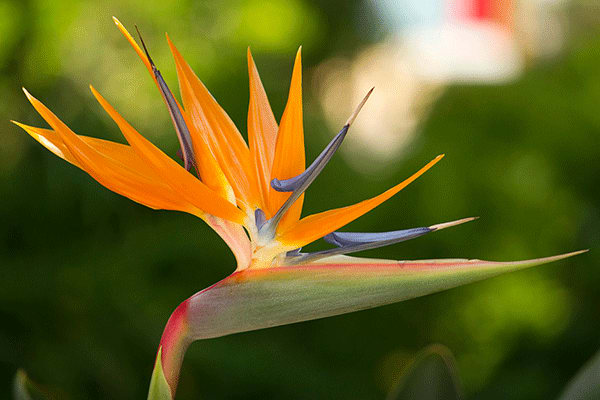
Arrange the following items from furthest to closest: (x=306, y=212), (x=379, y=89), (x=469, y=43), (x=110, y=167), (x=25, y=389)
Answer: (x=469, y=43)
(x=379, y=89)
(x=306, y=212)
(x=25, y=389)
(x=110, y=167)

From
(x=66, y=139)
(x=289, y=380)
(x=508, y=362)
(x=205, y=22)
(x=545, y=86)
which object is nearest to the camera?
(x=66, y=139)

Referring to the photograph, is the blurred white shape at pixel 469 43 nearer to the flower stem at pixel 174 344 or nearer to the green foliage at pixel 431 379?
the green foliage at pixel 431 379

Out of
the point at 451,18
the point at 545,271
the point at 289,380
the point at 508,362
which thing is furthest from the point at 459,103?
the point at 451,18

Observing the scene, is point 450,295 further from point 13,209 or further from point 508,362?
point 13,209

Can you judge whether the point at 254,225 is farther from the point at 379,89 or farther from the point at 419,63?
the point at 379,89

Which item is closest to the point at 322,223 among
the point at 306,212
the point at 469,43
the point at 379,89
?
the point at 306,212

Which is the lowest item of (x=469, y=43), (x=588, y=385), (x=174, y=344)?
(x=588, y=385)

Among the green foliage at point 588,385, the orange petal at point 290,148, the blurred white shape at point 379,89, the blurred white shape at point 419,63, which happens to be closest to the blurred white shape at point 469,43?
the blurred white shape at point 419,63

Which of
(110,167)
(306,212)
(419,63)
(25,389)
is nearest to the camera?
(110,167)
